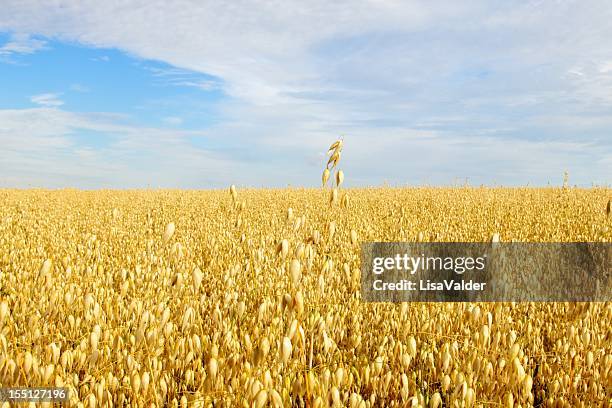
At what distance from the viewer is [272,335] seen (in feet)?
8.32

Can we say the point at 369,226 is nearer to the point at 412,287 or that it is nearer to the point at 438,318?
the point at 412,287

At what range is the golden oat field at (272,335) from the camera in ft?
6.27

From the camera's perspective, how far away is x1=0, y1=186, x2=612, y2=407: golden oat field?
1910 millimetres

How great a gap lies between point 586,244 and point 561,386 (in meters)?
3.73

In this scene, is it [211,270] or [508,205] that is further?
[508,205]

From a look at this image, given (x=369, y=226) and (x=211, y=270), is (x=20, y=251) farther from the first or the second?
(x=369, y=226)

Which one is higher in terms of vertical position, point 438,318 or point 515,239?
point 515,239

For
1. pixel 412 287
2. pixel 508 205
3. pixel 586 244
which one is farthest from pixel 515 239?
pixel 508 205

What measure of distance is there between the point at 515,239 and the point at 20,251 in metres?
5.82

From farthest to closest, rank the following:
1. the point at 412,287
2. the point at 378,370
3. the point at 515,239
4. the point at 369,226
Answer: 1. the point at 369,226
2. the point at 515,239
3. the point at 412,287
4. the point at 378,370

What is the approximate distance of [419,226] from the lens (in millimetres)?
6977

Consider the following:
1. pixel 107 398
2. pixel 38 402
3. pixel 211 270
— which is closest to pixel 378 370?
pixel 107 398

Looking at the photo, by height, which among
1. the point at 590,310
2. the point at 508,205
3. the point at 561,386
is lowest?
the point at 561,386

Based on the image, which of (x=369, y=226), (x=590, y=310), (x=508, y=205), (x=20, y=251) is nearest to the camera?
(x=590, y=310)
